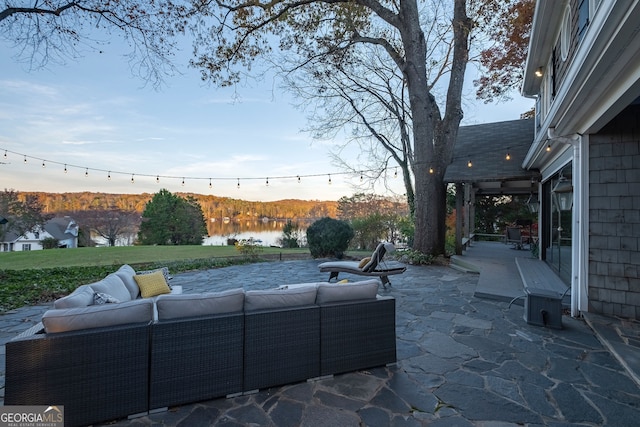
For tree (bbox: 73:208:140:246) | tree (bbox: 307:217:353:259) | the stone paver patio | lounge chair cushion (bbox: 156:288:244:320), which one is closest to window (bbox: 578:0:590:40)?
the stone paver patio

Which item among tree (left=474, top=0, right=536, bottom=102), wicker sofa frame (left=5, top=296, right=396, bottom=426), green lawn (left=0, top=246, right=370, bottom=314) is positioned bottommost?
green lawn (left=0, top=246, right=370, bottom=314)

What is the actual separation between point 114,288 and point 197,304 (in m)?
1.84

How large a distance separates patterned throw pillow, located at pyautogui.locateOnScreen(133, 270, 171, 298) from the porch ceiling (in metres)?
8.31

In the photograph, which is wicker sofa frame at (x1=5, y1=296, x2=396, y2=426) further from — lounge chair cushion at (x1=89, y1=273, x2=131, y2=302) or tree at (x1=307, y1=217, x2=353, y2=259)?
tree at (x1=307, y1=217, x2=353, y2=259)

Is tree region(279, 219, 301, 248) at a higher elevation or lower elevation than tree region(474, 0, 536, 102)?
lower

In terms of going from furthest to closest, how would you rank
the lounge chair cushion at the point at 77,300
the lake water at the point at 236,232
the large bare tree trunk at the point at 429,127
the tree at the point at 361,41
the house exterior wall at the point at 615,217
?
1. the lake water at the point at 236,232
2. the large bare tree trunk at the point at 429,127
3. the tree at the point at 361,41
4. the house exterior wall at the point at 615,217
5. the lounge chair cushion at the point at 77,300

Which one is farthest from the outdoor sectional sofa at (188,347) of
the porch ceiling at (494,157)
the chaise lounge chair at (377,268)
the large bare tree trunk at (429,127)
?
the porch ceiling at (494,157)

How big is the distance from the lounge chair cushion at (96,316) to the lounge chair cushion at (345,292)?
1.51 meters

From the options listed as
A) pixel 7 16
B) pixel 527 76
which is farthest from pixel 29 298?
pixel 527 76

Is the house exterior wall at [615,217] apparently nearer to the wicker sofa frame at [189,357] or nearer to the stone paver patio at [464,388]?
the stone paver patio at [464,388]

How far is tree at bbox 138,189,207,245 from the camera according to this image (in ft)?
84.1

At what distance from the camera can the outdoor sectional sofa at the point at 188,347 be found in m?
2.12

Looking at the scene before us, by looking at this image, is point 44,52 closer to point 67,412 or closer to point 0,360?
point 0,360

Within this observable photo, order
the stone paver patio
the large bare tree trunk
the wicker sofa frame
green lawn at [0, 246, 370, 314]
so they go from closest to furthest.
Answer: the wicker sofa frame
the stone paver patio
green lawn at [0, 246, 370, 314]
the large bare tree trunk
